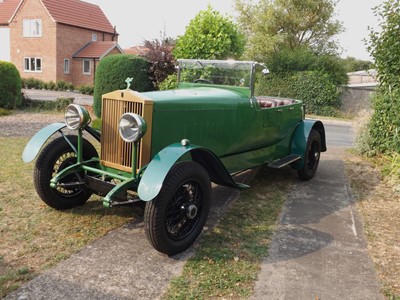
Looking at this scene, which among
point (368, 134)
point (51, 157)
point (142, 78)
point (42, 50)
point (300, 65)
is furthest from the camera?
point (42, 50)

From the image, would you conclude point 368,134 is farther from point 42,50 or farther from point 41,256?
point 42,50

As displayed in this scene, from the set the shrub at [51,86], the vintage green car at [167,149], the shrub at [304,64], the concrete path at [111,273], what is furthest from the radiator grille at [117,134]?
the shrub at [51,86]

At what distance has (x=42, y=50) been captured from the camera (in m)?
27.6

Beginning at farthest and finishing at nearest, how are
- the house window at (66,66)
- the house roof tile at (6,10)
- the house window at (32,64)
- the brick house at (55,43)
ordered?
the house roof tile at (6,10) → the house window at (32,64) → the house window at (66,66) → the brick house at (55,43)

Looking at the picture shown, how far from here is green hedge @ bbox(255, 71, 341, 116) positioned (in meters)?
18.4

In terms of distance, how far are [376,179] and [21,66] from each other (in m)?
28.9

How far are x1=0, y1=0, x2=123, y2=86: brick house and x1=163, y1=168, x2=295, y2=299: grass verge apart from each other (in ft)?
83.3

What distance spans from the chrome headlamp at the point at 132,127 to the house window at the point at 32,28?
91.5 feet

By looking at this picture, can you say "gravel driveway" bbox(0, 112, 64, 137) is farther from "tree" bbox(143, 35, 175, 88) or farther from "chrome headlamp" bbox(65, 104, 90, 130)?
"chrome headlamp" bbox(65, 104, 90, 130)

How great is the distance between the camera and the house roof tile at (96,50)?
2764cm

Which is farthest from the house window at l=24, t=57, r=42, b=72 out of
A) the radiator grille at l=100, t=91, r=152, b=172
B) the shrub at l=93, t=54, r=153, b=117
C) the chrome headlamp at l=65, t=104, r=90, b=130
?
the radiator grille at l=100, t=91, r=152, b=172

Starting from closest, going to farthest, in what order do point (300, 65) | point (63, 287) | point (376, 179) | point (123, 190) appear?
1. point (63, 287)
2. point (123, 190)
3. point (376, 179)
4. point (300, 65)

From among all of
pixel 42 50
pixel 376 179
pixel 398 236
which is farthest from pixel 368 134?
pixel 42 50

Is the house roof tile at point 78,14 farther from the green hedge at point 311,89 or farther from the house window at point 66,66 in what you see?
the green hedge at point 311,89
